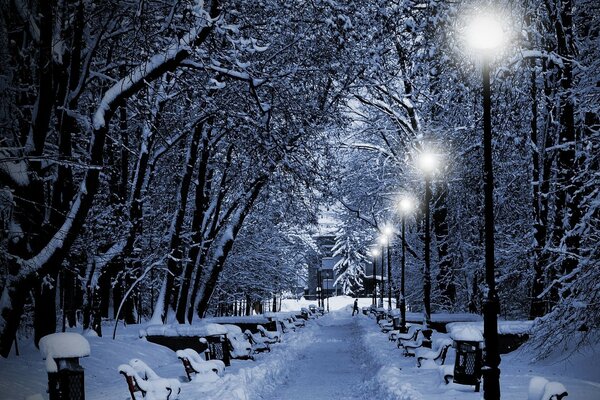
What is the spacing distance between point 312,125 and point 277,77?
2.90 metres

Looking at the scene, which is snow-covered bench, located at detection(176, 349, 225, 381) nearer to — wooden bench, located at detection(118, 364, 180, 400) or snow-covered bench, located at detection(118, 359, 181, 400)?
snow-covered bench, located at detection(118, 359, 181, 400)

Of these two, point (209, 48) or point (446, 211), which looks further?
point (446, 211)

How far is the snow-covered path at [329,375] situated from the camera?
1331 centimetres

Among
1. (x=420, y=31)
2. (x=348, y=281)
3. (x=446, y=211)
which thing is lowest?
(x=348, y=281)

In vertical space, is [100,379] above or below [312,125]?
below

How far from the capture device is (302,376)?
54.0 ft

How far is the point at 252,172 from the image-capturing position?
19672mm

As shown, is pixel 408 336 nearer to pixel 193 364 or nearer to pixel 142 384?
pixel 193 364

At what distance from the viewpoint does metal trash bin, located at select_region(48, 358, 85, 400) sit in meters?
8.23

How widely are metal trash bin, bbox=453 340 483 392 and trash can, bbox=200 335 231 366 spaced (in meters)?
7.03

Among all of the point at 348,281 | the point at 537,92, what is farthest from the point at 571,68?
the point at 348,281

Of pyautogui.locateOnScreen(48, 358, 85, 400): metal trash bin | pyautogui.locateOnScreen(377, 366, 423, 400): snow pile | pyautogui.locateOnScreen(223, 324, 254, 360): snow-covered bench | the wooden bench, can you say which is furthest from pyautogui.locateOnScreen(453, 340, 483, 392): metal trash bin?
pyautogui.locateOnScreen(223, 324, 254, 360): snow-covered bench

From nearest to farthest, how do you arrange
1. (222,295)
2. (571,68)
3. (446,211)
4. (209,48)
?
1. (209,48)
2. (571,68)
3. (446,211)
4. (222,295)

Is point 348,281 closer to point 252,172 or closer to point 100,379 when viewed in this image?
point 252,172
